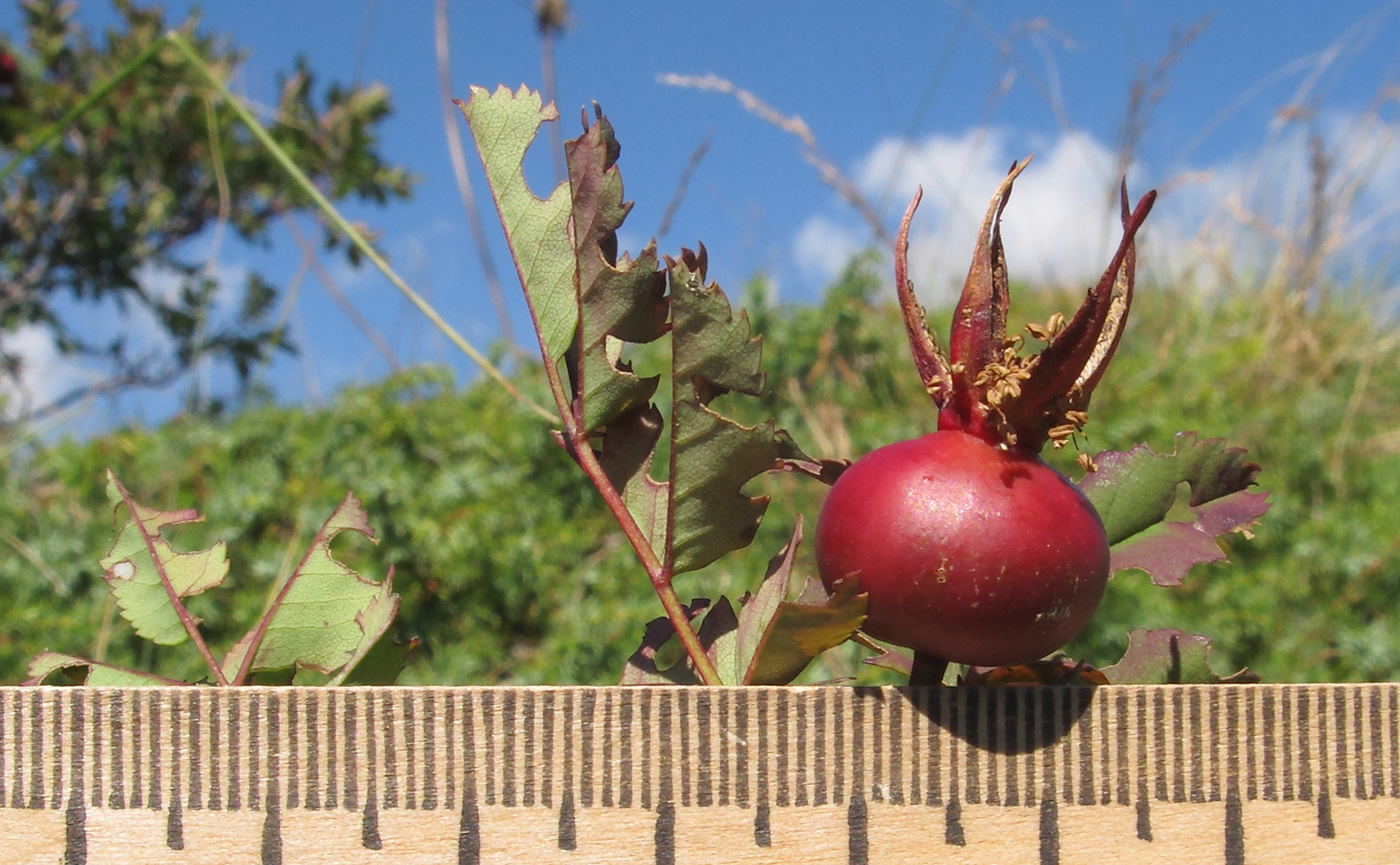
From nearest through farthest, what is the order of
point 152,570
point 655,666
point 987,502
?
point 987,502 → point 655,666 → point 152,570

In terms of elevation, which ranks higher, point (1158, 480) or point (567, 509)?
point (567, 509)

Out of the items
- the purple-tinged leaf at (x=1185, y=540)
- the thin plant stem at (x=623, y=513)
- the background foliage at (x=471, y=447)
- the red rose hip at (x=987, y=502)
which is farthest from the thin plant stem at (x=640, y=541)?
the background foliage at (x=471, y=447)

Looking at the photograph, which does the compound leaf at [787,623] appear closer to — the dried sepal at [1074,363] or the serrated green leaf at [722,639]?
the serrated green leaf at [722,639]

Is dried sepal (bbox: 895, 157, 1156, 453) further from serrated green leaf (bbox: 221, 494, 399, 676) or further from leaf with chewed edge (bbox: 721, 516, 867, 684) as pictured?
serrated green leaf (bbox: 221, 494, 399, 676)

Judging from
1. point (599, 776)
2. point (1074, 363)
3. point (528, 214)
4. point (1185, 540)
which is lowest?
point (599, 776)

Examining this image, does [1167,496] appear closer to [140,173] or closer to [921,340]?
[921,340]

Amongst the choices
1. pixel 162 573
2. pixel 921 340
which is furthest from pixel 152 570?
pixel 921 340
